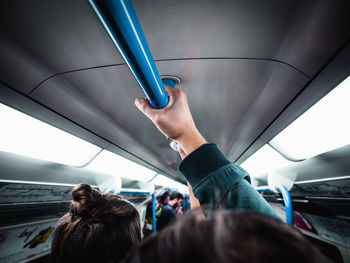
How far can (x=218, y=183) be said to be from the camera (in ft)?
1.70

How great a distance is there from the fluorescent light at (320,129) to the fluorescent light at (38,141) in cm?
203

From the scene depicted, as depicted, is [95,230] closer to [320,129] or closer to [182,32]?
[182,32]

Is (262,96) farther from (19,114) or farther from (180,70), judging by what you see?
(19,114)

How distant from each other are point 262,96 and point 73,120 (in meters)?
1.46

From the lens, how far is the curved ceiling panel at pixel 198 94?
0.85m

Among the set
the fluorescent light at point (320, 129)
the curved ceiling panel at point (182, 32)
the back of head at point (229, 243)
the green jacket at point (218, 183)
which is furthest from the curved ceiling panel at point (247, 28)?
the back of head at point (229, 243)

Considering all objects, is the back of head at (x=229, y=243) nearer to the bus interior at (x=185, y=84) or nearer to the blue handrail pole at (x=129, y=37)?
the blue handrail pole at (x=129, y=37)

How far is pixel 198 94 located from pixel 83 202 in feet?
3.52

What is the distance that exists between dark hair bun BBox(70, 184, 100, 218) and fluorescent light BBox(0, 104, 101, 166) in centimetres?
62

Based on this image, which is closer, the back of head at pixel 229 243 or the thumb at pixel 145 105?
the back of head at pixel 229 243

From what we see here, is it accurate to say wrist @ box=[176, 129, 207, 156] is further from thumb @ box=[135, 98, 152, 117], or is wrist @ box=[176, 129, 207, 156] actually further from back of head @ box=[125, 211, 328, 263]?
back of head @ box=[125, 211, 328, 263]

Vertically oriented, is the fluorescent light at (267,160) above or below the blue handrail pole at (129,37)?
above

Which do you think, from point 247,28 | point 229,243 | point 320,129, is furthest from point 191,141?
point 320,129

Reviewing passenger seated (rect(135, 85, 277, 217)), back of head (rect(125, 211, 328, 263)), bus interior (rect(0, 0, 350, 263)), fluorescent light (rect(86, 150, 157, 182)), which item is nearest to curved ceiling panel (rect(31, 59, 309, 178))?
bus interior (rect(0, 0, 350, 263))
